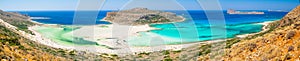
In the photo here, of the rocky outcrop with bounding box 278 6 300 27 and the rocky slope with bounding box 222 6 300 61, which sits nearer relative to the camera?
the rocky slope with bounding box 222 6 300 61

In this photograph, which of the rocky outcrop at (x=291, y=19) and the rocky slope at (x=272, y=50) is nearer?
the rocky slope at (x=272, y=50)

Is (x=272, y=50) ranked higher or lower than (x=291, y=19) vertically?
lower

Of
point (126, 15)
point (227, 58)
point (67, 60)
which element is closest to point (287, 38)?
point (227, 58)

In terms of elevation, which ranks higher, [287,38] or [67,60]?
[287,38]

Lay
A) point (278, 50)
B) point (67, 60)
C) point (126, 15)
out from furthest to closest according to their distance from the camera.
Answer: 1. point (126, 15)
2. point (67, 60)
3. point (278, 50)

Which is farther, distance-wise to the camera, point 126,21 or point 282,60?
point 126,21

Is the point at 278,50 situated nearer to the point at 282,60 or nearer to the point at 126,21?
the point at 282,60

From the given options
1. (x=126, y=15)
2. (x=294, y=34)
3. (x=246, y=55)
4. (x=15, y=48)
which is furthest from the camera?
(x=126, y=15)

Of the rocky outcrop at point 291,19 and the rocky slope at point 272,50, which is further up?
the rocky outcrop at point 291,19

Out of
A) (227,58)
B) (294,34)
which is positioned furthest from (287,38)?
(227,58)

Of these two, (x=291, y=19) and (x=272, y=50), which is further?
(x=291, y=19)

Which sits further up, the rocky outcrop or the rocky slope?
the rocky outcrop
